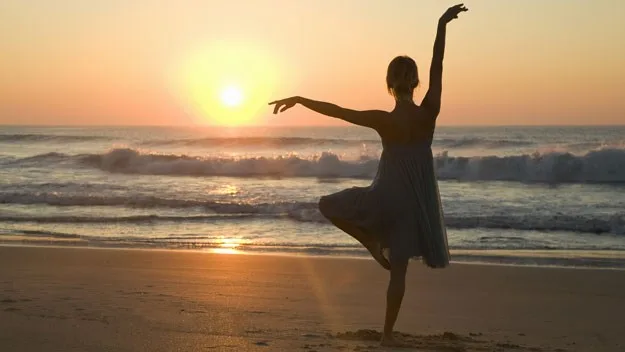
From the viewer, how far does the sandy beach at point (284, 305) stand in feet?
16.1

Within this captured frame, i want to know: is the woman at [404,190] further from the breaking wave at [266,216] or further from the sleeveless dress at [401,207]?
the breaking wave at [266,216]

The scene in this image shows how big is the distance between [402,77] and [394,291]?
1.23 meters

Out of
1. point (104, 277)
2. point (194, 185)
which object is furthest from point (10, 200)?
point (104, 277)

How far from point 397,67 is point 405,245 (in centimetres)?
101

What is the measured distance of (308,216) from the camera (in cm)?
1515

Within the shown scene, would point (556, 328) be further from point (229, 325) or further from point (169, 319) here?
point (169, 319)

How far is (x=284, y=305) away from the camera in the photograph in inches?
246

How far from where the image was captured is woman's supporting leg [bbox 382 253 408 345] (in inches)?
181

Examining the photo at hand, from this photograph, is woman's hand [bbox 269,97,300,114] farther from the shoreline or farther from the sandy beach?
the shoreline

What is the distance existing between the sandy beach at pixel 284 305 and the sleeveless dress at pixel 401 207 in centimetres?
63

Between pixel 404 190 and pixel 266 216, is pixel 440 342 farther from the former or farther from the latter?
pixel 266 216

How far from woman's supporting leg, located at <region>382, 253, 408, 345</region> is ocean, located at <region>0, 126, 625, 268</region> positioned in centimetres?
536

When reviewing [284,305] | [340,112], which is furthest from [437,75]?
[284,305]

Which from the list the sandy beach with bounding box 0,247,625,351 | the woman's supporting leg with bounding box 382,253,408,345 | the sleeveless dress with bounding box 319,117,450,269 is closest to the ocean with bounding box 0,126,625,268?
the sandy beach with bounding box 0,247,625,351
